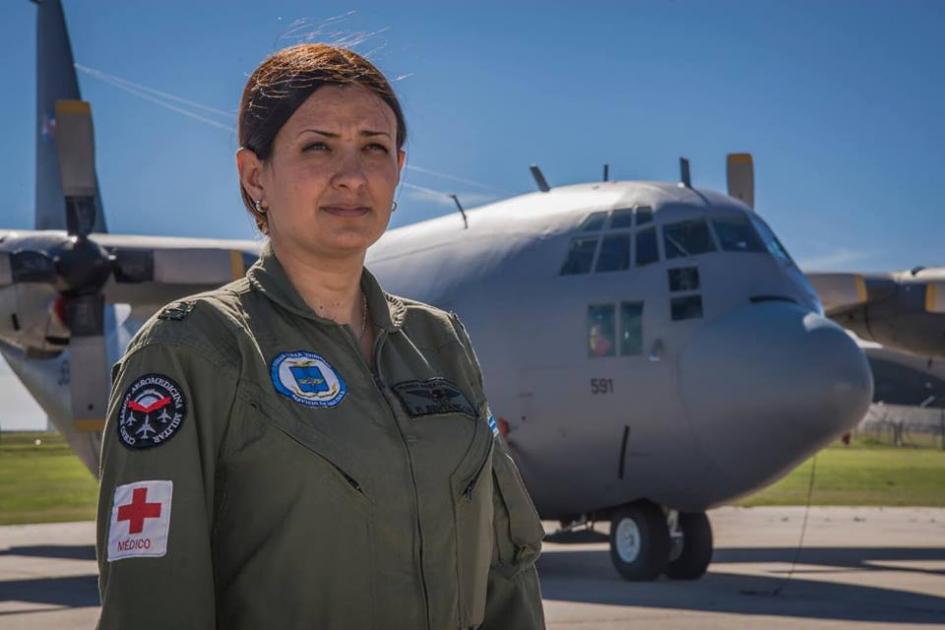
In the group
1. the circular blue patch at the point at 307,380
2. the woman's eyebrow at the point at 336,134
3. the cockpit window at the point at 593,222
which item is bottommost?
the circular blue patch at the point at 307,380

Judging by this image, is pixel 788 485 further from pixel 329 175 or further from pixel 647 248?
pixel 329 175

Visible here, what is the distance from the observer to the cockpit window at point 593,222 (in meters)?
11.8

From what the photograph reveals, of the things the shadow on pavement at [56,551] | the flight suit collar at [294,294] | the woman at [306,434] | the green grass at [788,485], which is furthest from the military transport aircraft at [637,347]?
the green grass at [788,485]

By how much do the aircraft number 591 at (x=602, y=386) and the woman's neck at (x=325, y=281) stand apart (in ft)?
30.1

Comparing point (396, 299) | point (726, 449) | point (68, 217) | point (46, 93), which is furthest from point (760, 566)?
point (46, 93)

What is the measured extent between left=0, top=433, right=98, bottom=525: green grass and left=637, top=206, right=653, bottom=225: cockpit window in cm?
1481

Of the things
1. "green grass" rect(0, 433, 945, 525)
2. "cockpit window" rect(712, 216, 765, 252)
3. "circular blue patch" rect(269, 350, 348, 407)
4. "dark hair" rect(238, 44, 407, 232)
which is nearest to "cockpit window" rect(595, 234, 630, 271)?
"cockpit window" rect(712, 216, 765, 252)

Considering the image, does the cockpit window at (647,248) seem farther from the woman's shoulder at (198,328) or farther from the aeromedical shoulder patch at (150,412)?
the aeromedical shoulder patch at (150,412)

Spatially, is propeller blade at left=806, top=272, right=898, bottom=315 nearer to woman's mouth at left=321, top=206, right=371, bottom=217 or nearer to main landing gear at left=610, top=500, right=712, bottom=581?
main landing gear at left=610, top=500, right=712, bottom=581

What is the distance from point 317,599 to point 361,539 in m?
0.11

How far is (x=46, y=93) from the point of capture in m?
21.1

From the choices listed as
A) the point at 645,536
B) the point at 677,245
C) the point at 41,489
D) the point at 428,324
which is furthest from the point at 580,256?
the point at 41,489

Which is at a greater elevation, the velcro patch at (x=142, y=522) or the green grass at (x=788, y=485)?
the velcro patch at (x=142, y=522)

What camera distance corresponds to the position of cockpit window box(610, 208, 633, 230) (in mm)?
11664
